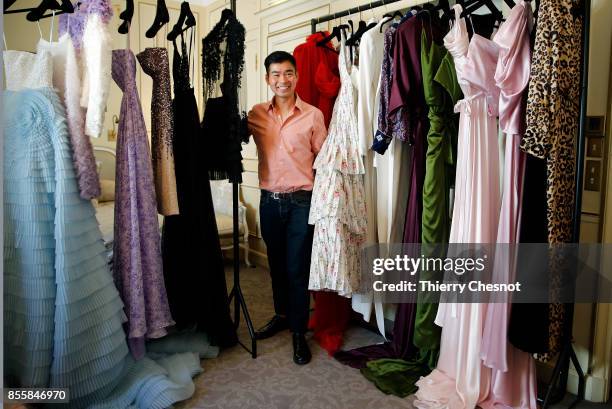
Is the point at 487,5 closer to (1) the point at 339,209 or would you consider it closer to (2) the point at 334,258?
(1) the point at 339,209

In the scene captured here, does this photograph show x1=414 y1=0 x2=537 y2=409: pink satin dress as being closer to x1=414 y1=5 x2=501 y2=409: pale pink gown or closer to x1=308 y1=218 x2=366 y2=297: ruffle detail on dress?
x1=414 y1=5 x2=501 y2=409: pale pink gown

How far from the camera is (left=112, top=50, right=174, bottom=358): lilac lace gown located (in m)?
1.87

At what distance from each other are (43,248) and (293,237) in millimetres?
1149

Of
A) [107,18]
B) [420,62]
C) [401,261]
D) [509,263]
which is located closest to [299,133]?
[420,62]

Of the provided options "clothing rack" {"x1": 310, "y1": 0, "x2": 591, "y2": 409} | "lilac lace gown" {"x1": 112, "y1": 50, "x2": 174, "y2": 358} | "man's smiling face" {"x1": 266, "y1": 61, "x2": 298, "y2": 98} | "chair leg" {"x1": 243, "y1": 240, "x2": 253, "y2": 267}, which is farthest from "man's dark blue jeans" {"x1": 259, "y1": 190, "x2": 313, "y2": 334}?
"chair leg" {"x1": 243, "y1": 240, "x2": 253, "y2": 267}

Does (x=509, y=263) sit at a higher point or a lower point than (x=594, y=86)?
lower

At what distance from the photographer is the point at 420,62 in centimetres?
200

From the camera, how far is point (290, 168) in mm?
2279

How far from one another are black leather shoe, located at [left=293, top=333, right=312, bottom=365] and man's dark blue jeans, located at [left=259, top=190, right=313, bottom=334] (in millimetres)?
36

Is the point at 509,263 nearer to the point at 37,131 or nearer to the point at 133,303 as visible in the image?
the point at 133,303

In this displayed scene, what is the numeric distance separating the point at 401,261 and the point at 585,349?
34.3 inches

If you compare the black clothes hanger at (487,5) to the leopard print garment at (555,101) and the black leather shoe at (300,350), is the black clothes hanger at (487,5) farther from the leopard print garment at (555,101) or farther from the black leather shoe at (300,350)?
the black leather shoe at (300,350)

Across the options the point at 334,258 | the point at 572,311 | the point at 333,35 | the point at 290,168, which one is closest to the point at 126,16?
the point at 290,168

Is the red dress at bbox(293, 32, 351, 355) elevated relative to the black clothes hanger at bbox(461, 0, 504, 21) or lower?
lower
